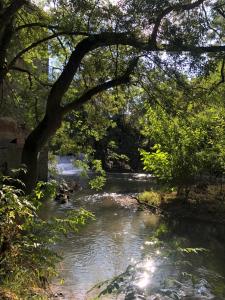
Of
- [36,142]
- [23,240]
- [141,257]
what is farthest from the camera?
[141,257]

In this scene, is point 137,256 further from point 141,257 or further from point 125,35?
point 125,35

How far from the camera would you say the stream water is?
351 inches

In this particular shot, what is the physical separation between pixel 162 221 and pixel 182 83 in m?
10.3

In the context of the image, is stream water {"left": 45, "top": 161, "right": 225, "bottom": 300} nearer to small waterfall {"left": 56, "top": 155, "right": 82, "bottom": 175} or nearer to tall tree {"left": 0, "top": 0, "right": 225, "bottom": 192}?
tall tree {"left": 0, "top": 0, "right": 225, "bottom": 192}

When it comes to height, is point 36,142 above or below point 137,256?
above

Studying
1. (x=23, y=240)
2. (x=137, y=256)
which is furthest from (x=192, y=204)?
(x=23, y=240)

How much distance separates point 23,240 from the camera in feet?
18.2

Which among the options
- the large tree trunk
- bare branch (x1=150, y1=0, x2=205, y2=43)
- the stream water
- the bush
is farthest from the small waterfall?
the bush

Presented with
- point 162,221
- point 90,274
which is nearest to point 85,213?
point 90,274

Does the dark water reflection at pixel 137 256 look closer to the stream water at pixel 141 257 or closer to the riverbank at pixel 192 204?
the stream water at pixel 141 257

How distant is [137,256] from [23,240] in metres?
7.47

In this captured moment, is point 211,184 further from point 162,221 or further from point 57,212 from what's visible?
point 57,212

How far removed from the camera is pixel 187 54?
7918 mm

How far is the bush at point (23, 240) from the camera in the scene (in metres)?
4.93
